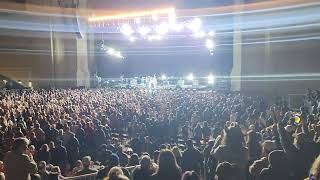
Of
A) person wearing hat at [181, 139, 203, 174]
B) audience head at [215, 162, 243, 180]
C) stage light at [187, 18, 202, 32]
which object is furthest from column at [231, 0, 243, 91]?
audience head at [215, 162, 243, 180]

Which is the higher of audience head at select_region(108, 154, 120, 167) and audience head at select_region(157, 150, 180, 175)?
audience head at select_region(157, 150, 180, 175)

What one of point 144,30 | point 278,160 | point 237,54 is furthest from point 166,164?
point 237,54

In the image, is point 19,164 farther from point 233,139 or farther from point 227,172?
point 233,139

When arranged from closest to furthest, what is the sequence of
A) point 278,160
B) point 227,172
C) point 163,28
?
point 227,172 < point 278,160 < point 163,28

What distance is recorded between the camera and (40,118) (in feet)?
58.6

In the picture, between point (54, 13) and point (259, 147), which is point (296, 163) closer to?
point (259, 147)

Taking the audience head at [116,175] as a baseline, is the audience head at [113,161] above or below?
below

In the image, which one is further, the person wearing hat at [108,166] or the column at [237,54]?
the column at [237,54]

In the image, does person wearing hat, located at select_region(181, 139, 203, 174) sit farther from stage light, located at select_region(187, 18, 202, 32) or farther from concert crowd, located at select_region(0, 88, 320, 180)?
stage light, located at select_region(187, 18, 202, 32)

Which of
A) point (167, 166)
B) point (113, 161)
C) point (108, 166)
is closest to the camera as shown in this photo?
point (167, 166)

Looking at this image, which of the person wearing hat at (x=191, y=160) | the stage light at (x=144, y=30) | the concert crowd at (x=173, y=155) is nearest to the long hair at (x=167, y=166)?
the concert crowd at (x=173, y=155)

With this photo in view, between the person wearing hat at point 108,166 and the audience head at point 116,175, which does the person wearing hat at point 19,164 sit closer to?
the person wearing hat at point 108,166

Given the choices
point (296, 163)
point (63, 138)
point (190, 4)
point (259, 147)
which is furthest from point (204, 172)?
point (190, 4)

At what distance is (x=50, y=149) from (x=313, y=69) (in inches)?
938
